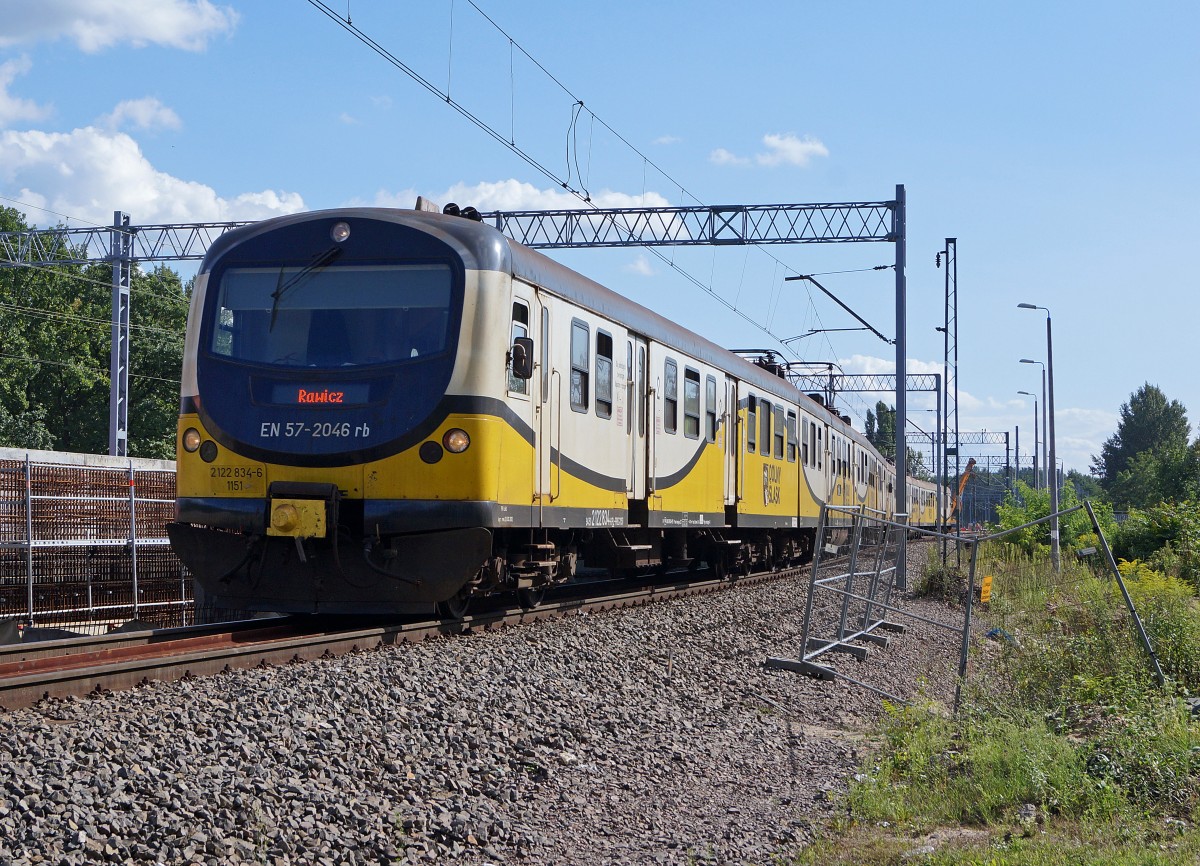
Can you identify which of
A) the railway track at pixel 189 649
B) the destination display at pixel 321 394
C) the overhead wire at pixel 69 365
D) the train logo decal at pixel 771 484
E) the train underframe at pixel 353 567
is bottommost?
the railway track at pixel 189 649

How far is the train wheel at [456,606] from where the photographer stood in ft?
35.7

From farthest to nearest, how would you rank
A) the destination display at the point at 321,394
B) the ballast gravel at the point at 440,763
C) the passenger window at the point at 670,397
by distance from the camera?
the passenger window at the point at 670,397 → the destination display at the point at 321,394 → the ballast gravel at the point at 440,763

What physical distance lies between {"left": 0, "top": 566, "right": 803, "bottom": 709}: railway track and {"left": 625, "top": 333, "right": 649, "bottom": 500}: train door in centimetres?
180

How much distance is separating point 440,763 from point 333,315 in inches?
190

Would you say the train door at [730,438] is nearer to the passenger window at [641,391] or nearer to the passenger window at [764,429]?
the passenger window at [764,429]

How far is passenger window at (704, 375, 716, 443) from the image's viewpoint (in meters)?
17.0

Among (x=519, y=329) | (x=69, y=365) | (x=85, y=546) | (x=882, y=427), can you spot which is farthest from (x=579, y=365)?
(x=882, y=427)

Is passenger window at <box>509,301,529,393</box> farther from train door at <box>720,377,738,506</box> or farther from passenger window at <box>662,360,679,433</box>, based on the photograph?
train door at <box>720,377,738,506</box>

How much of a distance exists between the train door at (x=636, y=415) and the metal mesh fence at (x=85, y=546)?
5.52 meters

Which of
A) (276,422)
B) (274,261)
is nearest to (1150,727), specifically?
(276,422)

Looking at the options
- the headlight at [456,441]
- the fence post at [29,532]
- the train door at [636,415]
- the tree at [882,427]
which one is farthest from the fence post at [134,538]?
the tree at [882,427]

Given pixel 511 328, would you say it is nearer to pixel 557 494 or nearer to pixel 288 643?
pixel 557 494

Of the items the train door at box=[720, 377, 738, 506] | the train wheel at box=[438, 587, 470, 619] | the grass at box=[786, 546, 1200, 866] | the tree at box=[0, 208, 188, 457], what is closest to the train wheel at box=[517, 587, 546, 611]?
the train wheel at box=[438, 587, 470, 619]

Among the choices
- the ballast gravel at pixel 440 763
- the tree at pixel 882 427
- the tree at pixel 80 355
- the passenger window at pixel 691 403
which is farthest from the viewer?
the tree at pixel 882 427
